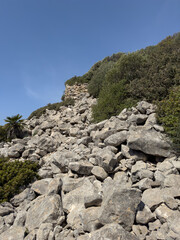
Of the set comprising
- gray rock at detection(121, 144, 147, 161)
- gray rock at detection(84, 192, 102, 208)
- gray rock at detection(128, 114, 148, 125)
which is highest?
gray rock at detection(128, 114, 148, 125)

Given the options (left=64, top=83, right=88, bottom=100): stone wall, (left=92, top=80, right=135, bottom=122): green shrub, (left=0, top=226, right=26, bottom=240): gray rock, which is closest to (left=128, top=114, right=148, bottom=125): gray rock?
(left=92, top=80, right=135, bottom=122): green shrub

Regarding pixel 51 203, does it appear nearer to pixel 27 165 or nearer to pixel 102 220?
pixel 102 220

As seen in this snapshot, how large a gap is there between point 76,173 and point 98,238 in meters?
3.99

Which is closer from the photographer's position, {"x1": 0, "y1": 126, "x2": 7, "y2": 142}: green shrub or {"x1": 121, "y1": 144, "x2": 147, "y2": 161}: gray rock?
{"x1": 121, "y1": 144, "x2": 147, "y2": 161}: gray rock

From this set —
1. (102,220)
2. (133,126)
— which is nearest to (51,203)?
(102,220)

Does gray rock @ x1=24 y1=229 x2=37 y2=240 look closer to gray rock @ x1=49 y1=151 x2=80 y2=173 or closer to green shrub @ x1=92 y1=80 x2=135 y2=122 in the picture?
gray rock @ x1=49 y1=151 x2=80 y2=173

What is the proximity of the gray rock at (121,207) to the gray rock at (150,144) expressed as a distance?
8.28 ft

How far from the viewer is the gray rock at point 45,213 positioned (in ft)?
17.3

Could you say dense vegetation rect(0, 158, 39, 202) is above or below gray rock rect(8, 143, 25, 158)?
below

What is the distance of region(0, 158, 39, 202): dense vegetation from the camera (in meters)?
8.05

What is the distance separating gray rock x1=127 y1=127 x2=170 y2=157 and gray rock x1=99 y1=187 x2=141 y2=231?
2.52m

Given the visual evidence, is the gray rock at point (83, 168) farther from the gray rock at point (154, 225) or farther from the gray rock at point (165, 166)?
the gray rock at point (154, 225)

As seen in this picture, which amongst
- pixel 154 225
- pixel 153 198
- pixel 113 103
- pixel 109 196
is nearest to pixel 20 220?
pixel 109 196

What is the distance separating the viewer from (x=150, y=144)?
6.50 m
